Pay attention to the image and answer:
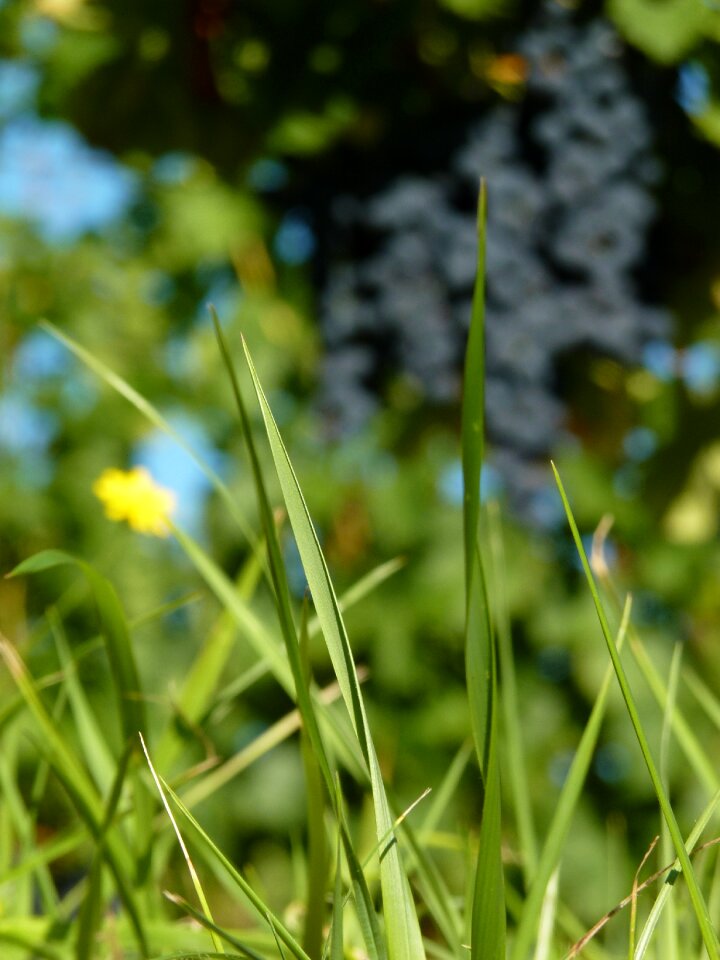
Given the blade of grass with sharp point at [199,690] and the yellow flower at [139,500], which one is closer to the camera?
the blade of grass with sharp point at [199,690]

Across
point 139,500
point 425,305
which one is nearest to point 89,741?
point 139,500

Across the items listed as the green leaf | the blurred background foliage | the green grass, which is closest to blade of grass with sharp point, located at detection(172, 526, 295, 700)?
the green grass

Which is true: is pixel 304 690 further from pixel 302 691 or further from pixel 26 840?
pixel 26 840

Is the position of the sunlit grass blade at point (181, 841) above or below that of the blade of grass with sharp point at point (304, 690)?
below

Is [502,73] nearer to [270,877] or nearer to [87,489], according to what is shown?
[87,489]

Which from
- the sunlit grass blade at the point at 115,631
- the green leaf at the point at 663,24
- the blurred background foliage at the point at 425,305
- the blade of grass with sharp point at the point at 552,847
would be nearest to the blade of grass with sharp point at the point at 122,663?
the sunlit grass blade at the point at 115,631

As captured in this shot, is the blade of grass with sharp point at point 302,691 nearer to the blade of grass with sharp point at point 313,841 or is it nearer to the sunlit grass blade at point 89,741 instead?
the blade of grass with sharp point at point 313,841
